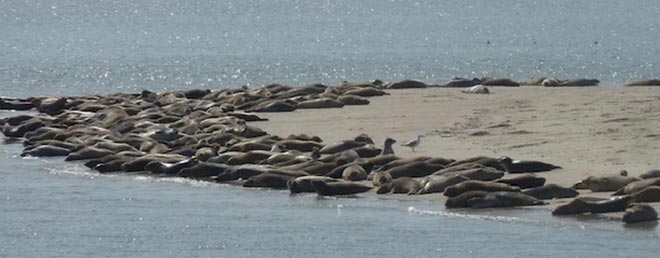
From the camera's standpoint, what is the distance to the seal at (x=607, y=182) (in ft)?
62.4

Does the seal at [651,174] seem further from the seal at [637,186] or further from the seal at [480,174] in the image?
the seal at [480,174]

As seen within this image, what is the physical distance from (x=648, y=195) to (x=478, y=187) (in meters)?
1.94

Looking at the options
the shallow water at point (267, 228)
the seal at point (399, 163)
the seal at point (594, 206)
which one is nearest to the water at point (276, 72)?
the shallow water at point (267, 228)

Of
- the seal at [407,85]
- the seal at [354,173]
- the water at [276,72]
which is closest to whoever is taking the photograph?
the water at [276,72]

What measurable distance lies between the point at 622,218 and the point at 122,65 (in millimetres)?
36283

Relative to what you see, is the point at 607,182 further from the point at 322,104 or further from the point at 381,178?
the point at 322,104

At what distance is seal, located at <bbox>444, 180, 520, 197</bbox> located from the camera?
19.2 m

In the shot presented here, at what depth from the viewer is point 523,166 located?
2080 cm

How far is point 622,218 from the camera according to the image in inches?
700

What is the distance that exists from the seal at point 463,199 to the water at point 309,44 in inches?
933

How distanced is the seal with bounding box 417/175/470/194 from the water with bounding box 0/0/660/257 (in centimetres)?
64

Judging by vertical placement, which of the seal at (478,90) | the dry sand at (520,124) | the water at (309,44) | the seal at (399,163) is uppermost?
the water at (309,44)

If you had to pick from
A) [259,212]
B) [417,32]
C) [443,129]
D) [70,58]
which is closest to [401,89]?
[443,129]

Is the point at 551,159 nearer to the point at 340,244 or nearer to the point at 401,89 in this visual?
the point at 340,244
